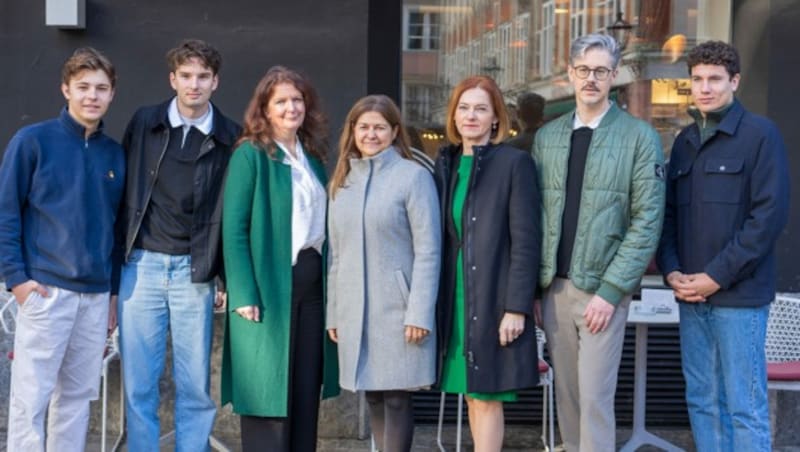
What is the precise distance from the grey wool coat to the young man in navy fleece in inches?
41.4

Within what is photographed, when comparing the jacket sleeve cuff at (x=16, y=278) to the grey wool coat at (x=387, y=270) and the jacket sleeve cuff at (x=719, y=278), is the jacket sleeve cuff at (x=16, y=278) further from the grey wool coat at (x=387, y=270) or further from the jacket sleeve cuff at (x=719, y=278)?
the jacket sleeve cuff at (x=719, y=278)

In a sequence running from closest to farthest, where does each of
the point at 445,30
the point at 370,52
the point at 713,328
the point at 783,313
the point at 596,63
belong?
the point at 596,63, the point at 713,328, the point at 783,313, the point at 370,52, the point at 445,30

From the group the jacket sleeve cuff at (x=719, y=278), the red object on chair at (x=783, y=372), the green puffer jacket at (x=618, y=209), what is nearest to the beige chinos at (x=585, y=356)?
the green puffer jacket at (x=618, y=209)

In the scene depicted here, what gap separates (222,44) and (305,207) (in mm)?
1881

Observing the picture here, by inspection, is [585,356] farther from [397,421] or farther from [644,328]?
[644,328]

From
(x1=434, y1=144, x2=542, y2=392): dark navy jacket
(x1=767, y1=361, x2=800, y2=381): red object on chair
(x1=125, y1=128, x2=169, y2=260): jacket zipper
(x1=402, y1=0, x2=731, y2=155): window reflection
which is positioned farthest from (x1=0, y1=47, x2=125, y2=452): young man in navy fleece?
(x1=767, y1=361, x2=800, y2=381): red object on chair

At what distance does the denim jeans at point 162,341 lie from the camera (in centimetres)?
483

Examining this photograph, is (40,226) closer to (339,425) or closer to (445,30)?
(339,425)

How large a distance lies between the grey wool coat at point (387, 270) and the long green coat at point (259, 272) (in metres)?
0.24

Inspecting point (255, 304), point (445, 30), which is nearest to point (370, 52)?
point (445, 30)

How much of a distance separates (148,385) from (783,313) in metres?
3.38

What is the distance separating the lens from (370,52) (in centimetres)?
632

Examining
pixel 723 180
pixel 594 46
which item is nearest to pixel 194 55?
pixel 594 46

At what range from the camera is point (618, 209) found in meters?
4.51
